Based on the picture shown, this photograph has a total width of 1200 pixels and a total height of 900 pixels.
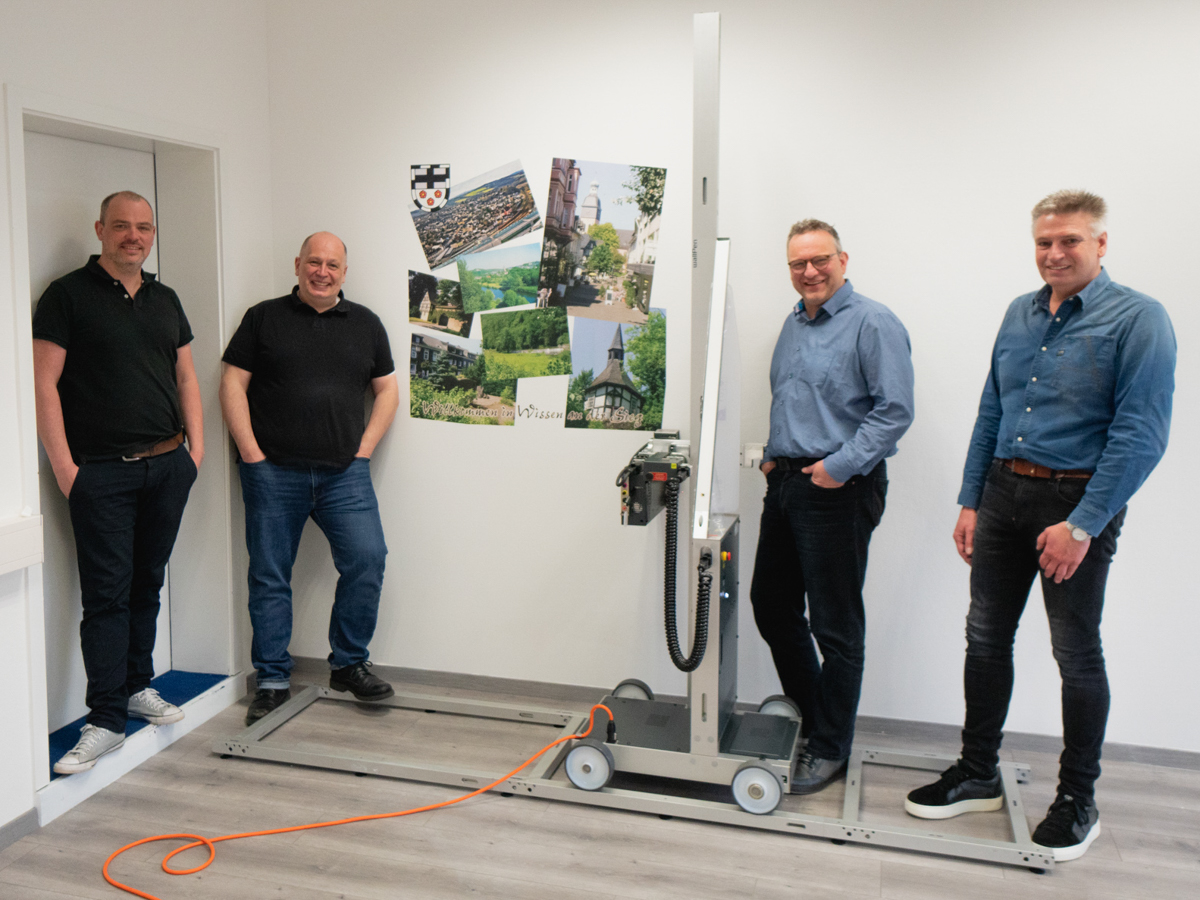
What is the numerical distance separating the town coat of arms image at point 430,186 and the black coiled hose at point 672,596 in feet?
4.92

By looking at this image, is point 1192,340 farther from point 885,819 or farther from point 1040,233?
point 885,819

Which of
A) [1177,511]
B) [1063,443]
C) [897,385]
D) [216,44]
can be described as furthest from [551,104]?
[1177,511]

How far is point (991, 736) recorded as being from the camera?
2729 millimetres

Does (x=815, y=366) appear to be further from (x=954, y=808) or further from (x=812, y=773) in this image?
(x=954, y=808)

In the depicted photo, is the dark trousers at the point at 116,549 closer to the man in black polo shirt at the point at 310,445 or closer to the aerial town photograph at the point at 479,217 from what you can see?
the man in black polo shirt at the point at 310,445

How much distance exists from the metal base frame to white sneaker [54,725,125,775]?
34cm

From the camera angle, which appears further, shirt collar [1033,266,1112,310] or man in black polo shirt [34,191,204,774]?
man in black polo shirt [34,191,204,774]

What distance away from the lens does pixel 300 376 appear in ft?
11.0

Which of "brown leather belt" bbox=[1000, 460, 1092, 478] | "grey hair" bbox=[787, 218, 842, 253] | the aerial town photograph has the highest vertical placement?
the aerial town photograph

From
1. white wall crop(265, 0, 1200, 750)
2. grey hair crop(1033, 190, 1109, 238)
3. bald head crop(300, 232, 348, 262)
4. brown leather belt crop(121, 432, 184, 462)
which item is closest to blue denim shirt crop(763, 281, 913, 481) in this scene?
white wall crop(265, 0, 1200, 750)

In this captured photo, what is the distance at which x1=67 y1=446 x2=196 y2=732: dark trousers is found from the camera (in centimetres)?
284

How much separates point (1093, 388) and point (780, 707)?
56.4 inches

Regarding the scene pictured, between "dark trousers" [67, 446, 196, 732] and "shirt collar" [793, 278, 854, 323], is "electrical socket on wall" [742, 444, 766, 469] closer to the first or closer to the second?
"shirt collar" [793, 278, 854, 323]

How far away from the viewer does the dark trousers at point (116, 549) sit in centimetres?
284
